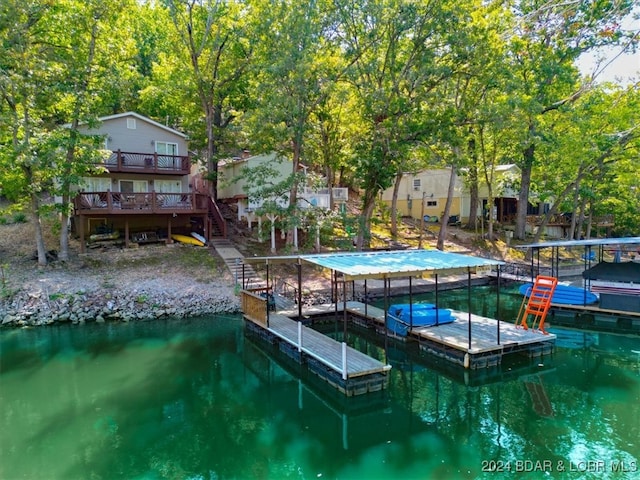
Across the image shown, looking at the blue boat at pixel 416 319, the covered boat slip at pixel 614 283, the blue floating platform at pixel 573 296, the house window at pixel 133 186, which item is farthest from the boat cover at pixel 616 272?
the house window at pixel 133 186

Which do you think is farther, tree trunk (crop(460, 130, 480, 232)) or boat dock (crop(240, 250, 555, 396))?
tree trunk (crop(460, 130, 480, 232))

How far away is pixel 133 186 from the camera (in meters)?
26.9

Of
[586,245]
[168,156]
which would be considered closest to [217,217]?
[168,156]

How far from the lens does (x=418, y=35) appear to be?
70.0ft

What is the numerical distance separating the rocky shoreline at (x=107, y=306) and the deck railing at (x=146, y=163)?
864cm

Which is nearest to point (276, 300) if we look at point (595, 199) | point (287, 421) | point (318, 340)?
point (318, 340)

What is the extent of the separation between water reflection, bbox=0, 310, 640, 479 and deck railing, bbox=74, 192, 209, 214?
29.7 ft

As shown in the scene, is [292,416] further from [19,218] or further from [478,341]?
[19,218]

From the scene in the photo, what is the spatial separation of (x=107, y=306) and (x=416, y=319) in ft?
43.4

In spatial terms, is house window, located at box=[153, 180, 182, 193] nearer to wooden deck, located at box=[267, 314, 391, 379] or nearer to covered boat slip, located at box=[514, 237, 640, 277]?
wooden deck, located at box=[267, 314, 391, 379]

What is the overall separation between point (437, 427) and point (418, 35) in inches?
732

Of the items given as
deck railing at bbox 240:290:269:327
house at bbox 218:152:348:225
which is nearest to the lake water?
deck railing at bbox 240:290:269:327

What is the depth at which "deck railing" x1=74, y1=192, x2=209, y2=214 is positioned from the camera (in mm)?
22922

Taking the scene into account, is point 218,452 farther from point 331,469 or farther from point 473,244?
point 473,244
